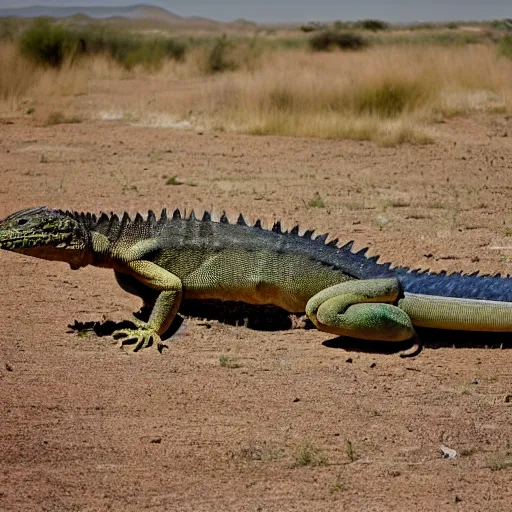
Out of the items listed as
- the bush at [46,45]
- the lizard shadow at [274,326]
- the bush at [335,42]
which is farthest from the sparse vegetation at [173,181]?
the bush at [335,42]

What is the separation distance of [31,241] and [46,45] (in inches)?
793

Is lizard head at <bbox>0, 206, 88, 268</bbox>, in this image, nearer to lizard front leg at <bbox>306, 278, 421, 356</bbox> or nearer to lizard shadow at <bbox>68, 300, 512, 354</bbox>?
lizard shadow at <bbox>68, 300, 512, 354</bbox>

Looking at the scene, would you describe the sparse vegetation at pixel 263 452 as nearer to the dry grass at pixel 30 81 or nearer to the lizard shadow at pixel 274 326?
the lizard shadow at pixel 274 326

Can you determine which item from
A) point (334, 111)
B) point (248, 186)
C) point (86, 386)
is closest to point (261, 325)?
point (86, 386)

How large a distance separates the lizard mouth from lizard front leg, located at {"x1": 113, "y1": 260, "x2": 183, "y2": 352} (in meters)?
0.50

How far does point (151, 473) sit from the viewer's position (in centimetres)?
479

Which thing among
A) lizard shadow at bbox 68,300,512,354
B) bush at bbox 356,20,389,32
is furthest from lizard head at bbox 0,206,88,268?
bush at bbox 356,20,389,32

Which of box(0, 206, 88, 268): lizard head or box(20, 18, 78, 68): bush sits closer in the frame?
box(0, 206, 88, 268): lizard head

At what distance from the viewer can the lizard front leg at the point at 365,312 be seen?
640 cm

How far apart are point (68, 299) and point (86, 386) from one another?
1.89 m

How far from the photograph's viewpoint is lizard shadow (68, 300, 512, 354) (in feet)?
22.0

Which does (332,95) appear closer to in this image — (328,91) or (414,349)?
(328,91)

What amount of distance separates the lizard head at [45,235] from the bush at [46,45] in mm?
18718

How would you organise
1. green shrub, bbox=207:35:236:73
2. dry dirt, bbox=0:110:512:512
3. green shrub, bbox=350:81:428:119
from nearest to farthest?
dry dirt, bbox=0:110:512:512 → green shrub, bbox=350:81:428:119 → green shrub, bbox=207:35:236:73
